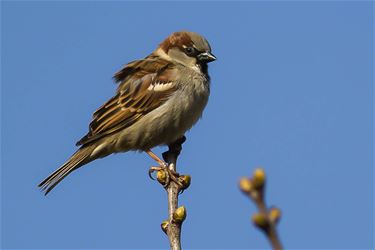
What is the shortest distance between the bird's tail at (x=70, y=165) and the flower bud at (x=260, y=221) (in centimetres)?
378

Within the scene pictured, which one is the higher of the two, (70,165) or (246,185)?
(70,165)

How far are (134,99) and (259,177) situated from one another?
3945 millimetres

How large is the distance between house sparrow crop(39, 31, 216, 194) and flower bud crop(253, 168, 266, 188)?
3.52 meters

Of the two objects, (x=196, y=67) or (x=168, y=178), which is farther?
(x=196, y=67)

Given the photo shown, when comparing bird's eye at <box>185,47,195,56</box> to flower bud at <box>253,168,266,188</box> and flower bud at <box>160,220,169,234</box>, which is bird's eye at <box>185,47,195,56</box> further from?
flower bud at <box>253,168,266,188</box>

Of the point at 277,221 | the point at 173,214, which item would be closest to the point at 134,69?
the point at 173,214

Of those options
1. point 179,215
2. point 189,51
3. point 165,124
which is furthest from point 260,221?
point 189,51

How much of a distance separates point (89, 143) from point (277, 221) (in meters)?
3.93

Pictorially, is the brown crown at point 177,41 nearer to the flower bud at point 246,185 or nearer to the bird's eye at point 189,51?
the bird's eye at point 189,51

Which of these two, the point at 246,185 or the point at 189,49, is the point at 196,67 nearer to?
the point at 189,49

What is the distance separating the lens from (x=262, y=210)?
29.5 inches

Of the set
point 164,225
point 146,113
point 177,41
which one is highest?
point 177,41

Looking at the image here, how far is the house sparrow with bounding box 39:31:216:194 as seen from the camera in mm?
4516

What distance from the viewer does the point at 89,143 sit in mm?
4574
